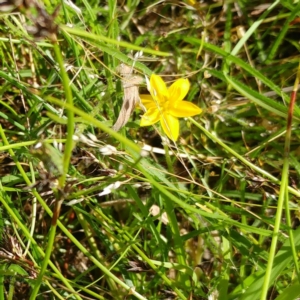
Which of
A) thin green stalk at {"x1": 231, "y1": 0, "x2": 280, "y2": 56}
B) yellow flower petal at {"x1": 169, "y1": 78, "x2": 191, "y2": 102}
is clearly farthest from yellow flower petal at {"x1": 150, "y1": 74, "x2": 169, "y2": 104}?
thin green stalk at {"x1": 231, "y1": 0, "x2": 280, "y2": 56}

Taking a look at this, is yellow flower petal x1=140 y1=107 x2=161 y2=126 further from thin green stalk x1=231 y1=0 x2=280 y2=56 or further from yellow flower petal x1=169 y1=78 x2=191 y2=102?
thin green stalk x1=231 y1=0 x2=280 y2=56

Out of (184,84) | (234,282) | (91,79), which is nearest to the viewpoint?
(184,84)

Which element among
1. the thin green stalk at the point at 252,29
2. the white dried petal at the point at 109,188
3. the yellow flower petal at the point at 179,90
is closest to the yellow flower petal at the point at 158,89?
the yellow flower petal at the point at 179,90

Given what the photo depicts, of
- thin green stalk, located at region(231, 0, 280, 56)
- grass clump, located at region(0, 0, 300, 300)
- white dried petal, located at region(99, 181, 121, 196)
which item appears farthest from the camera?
thin green stalk, located at region(231, 0, 280, 56)

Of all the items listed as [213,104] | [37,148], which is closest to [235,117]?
[213,104]

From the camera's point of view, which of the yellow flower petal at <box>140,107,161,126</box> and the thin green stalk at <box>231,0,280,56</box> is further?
the thin green stalk at <box>231,0,280,56</box>

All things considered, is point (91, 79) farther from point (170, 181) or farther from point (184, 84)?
point (170, 181)

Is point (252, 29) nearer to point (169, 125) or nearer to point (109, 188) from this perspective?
point (169, 125)

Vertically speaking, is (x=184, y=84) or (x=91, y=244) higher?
(x=184, y=84)
